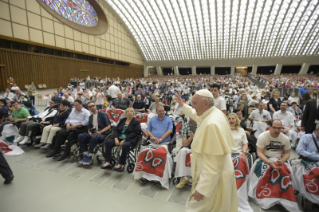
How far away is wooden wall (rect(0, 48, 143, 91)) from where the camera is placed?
46.7ft

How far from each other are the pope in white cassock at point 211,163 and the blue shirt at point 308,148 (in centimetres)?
196

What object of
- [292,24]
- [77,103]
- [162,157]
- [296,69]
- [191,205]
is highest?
[292,24]

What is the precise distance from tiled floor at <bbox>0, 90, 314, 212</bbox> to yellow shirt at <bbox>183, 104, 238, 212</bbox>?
1207 mm

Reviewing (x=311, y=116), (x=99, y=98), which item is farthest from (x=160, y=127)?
(x=99, y=98)

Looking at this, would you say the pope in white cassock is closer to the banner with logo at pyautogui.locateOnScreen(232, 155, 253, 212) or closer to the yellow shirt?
the yellow shirt

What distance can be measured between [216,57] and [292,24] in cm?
1686

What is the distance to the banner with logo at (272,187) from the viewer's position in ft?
8.09

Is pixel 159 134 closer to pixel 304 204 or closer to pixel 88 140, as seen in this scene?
pixel 88 140

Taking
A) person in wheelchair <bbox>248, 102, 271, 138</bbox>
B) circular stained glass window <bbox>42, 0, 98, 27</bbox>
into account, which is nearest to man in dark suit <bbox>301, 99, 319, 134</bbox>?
person in wheelchair <bbox>248, 102, 271, 138</bbox>

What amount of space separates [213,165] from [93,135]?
3251 mm

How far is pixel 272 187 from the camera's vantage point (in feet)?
8.45

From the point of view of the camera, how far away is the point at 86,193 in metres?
2.83

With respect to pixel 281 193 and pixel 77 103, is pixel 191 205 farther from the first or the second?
pixel 77 103

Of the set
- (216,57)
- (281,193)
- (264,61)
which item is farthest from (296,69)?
(281,193)
